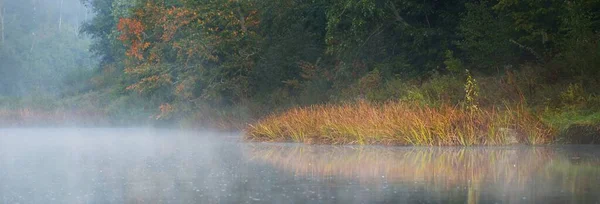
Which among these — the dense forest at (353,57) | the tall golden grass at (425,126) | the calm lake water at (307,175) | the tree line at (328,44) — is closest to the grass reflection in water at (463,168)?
the calm lake water at (307,175)

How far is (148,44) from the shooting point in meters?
44.1

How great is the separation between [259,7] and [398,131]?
62.7 feet

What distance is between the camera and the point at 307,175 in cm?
1688

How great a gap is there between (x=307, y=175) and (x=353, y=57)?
20.2 m

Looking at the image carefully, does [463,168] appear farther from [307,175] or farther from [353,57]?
[353,57]

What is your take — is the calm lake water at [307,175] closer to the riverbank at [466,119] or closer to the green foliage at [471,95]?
the riverbank at [466,119]

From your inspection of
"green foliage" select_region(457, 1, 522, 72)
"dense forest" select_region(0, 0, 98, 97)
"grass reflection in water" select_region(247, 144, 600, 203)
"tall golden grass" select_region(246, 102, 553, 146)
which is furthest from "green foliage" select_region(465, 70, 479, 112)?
"dense forest" select_region(0, 0, 98, 97)

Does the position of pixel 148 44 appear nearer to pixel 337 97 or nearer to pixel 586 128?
pixel 337 97

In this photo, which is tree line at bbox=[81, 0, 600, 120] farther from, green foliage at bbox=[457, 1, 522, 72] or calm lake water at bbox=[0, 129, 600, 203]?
calm lake water at bbox=[0, 129, 600, 203]

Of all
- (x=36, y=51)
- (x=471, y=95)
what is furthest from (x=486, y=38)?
(x=36, y=51)

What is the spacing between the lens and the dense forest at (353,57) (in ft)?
91.4

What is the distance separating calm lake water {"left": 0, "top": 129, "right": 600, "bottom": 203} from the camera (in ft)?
44.8

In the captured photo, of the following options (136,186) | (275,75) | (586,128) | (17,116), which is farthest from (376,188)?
(17,116)

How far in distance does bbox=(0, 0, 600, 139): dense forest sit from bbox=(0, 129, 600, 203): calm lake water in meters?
4.15
